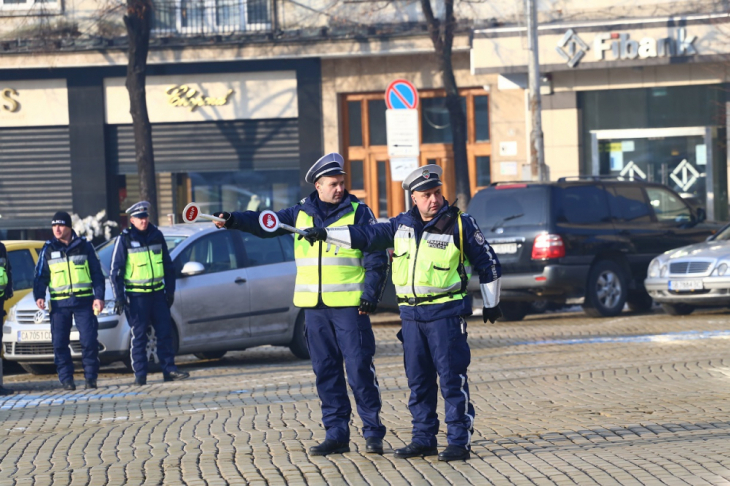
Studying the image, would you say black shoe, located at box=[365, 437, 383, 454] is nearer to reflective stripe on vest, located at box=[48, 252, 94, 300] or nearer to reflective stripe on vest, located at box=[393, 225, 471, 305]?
reflective stripe on vest, located at box=[393, 225, 471, 305]

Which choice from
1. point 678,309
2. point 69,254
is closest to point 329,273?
Answer: point 69,254

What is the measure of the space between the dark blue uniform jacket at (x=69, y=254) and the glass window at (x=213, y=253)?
1230mm

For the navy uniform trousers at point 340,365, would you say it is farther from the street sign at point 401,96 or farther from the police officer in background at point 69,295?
the street sign at point 401,96

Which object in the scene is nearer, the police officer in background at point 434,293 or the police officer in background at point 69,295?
the police officer in background at point 434,293

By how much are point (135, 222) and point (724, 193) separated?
633 inches

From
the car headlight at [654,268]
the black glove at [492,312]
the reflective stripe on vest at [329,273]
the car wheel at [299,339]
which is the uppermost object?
the reflective stripe on vest at [329,273]

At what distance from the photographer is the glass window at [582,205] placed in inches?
635

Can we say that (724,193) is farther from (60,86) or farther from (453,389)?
(453,389)

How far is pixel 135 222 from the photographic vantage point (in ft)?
39.0

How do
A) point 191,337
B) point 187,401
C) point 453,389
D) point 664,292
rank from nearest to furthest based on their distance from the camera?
point 453,389 → point 187,401 → point 191,337 → point 664,292

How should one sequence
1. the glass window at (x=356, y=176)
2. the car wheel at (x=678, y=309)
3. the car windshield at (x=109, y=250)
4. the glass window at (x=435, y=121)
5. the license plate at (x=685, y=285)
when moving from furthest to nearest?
the glass window at (x=356, y=176) → the glass window at (x=435, y=121) → the car wheel at (x=678, y=309) → the license plate at (x=685, y=285) → the car windshield at (x=109, y=250)

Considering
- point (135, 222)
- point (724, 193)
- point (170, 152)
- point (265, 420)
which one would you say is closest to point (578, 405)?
point (265, 420)

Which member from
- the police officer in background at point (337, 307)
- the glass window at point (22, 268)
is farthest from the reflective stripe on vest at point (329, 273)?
the glass window at point (22, 268)

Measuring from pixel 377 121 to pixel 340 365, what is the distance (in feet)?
63.4
